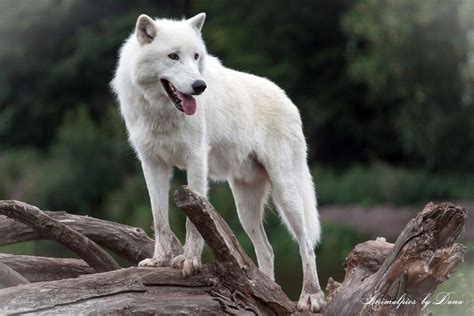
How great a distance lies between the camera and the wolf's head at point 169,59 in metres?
5.95

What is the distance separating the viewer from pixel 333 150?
26.3 m

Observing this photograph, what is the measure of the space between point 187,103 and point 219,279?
1.11 metres

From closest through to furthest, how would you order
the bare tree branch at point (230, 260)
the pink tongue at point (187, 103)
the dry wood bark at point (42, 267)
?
the bare tree branch at point (230, 260) → the pink tongue at point (187, 103) → the dry wood bark at point (42, 267)

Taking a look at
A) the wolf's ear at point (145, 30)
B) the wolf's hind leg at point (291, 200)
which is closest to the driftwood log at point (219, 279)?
the wolf's hind leg at point (291, 200)

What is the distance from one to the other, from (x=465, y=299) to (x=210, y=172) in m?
2.07

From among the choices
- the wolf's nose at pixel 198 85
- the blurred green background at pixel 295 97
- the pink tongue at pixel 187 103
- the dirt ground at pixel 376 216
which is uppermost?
the wolf's nose at pixel 198 85

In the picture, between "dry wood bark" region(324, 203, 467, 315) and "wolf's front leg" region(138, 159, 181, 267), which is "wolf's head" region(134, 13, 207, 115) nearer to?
"wolf's front leg" region(138, 159, 181, 267)

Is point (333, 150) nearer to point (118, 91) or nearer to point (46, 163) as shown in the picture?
point (46, 163)

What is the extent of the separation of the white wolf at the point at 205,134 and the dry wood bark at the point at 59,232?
1.89 feet

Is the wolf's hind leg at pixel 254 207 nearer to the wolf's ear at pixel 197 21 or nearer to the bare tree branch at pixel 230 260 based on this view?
the bare tree branch at pixel 230 260

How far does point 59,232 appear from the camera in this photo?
252 inches

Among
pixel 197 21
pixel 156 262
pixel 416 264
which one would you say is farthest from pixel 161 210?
pixel 416 264

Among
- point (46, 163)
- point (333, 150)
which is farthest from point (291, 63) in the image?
point (46, 163)

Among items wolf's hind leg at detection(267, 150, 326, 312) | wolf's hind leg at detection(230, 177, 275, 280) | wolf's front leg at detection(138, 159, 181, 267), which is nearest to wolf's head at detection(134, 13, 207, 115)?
wolf's front leg at detection(138, 159, 181, 267)
